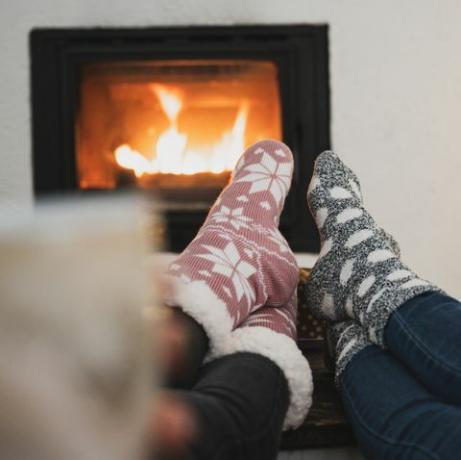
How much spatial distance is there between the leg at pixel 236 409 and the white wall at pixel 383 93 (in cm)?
117

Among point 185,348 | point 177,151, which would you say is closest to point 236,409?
point 185,348

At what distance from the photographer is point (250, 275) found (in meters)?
0.67

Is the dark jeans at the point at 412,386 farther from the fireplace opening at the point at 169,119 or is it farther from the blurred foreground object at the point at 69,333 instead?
the fireplace opening at the point at 169,119

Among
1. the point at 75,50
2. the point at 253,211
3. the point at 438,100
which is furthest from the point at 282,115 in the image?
the point at 253,211

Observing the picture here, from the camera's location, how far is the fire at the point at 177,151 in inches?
61.6

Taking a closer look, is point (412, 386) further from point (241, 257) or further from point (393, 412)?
point (241, 257)

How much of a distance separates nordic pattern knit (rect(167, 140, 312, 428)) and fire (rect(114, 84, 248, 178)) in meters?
0.56

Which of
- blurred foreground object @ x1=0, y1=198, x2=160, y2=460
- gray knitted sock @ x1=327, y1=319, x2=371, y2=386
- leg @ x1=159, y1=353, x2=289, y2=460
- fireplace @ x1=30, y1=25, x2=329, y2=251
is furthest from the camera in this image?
fireplace @ x1=30, y1=25, x2=329, y2=251

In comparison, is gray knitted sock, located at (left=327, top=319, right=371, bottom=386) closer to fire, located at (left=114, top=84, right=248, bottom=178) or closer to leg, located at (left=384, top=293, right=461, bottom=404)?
leg, located at (left=384, top=293, right=461, bottom=404)

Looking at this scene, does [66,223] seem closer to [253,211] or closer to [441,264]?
[253,211]

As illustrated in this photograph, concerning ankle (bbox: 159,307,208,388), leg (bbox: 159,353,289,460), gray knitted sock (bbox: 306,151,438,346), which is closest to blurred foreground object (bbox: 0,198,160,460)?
leg (bbox: 159,353,289,460)

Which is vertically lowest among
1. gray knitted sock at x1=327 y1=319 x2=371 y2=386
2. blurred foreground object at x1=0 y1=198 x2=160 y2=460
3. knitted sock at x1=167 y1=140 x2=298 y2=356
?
gray knitted sock at x1=327 y1=319 x2=371 y2=386

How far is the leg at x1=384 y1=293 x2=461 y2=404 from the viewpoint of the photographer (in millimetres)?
501

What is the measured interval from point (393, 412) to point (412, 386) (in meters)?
0.05
